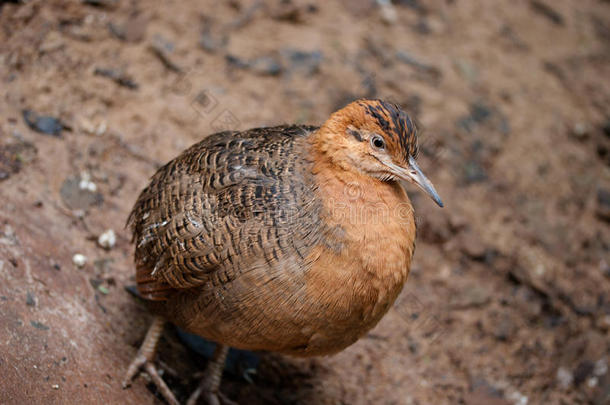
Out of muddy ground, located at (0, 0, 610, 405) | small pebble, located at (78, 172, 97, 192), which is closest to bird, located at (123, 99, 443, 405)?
muddy ground, located at (0, 0, 610, 405)

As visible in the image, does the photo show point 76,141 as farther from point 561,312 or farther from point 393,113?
point 561,312

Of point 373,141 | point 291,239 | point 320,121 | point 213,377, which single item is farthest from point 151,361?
point 320,121

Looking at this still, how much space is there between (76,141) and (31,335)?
2.08m

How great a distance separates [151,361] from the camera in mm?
4074

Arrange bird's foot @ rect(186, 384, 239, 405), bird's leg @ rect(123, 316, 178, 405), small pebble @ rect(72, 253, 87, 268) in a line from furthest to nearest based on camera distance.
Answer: small pebble @ rect(72, 253, 87, 268), bird's foot @ rect(186, 384, 239, 405), bird's leg @ rect(123, 316, 178, 405)

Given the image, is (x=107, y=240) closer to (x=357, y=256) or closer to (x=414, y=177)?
(x=357, y=256)

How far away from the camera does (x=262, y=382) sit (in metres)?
4.63

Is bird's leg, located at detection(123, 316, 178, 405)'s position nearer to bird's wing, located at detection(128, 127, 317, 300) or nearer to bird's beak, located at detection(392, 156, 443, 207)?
bird's wing, located at detection(128, 127, 317, 300)

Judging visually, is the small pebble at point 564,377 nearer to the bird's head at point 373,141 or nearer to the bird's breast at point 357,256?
the bird's breast at point 357,256

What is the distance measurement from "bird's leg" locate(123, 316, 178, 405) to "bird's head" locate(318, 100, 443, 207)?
1753 millimetres

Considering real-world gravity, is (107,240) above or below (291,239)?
below

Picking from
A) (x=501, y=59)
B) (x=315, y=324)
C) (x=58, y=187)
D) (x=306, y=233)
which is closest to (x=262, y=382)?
(x=315, y=324)

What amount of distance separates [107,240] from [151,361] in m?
1.08

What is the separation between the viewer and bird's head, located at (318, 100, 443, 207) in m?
3.39
